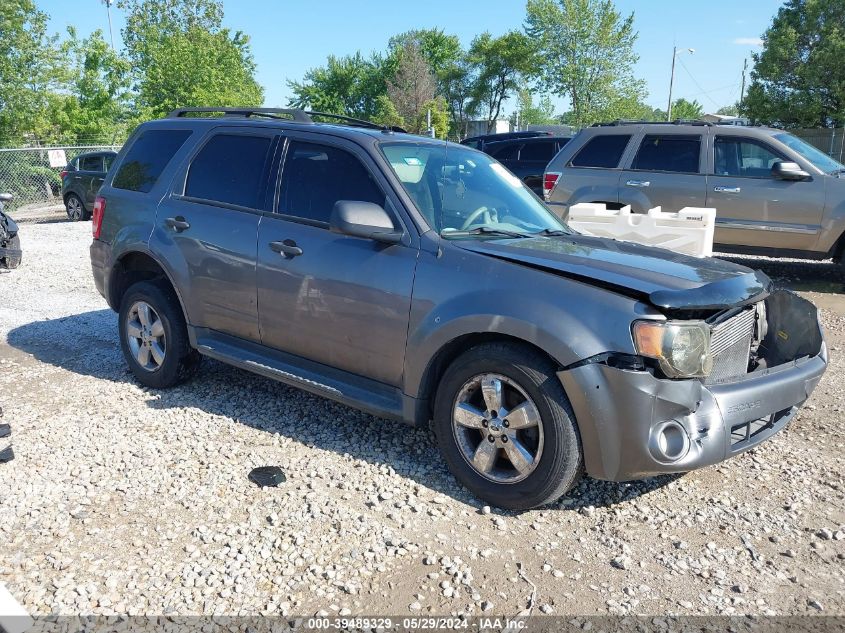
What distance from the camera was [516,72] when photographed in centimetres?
6288

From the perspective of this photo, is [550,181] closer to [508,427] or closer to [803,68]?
[508,427]

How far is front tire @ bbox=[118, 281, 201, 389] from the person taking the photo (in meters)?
5.12

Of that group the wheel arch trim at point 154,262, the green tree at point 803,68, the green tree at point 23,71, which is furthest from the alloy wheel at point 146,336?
the green tree at point 803,68

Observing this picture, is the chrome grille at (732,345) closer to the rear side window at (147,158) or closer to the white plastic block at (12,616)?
the white plastic block at (12,616)

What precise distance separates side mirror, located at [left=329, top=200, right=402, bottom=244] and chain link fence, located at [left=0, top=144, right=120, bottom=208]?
66.0ft

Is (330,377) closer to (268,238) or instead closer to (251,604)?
(268,238)

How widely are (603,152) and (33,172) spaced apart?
20131 millimetres

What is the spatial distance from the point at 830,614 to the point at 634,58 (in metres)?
47.5

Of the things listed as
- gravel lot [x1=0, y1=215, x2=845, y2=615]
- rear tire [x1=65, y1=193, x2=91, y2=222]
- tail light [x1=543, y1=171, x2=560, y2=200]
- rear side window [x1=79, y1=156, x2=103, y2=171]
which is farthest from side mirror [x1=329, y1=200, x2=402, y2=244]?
rear side window [x1=79, y1=156, x2=103, y2=171]

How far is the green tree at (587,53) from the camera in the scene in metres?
44.5

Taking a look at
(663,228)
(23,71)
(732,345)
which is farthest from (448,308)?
(23,71)

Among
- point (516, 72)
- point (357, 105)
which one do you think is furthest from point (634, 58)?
point (357, 105)

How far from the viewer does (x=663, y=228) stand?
705cm

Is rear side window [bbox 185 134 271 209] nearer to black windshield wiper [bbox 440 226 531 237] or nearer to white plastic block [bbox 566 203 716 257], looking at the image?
black windshield wiper [bbox 440 226 531 237]
